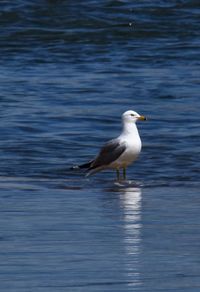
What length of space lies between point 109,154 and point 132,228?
3.20 meters

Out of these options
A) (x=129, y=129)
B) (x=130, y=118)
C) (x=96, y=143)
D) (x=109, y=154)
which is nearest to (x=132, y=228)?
(x=109, y=154)

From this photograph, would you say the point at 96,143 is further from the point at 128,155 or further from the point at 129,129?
the point at 128,155

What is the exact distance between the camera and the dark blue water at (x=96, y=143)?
6648 mm

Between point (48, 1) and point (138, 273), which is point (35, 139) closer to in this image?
point (138, 273)

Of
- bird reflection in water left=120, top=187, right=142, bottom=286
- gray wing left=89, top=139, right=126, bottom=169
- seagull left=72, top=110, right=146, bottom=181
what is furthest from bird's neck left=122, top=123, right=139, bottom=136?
bird reflection in water left=120, top=187, right=142, bottom=286

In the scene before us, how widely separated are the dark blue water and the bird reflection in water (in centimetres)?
1

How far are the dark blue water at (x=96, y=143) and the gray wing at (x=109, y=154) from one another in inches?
6.3

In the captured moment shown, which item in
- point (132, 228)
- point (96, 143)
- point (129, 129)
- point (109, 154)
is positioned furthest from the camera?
point (96, 143)

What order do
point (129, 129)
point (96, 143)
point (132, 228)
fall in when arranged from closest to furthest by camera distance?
point (132, 228) < point (129, 129) < point (96, 143)

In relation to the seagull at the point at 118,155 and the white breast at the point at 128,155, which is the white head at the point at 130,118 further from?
the white breast at the point at 128,155

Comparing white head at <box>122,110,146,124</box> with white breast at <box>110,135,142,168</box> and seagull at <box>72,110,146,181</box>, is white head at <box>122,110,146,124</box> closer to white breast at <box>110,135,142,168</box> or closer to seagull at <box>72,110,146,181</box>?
seagull at <box>72,110,146,181</box>

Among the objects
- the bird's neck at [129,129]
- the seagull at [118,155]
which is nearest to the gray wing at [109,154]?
the seagull at [118,155]

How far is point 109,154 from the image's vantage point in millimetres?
10781

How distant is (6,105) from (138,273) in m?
8.59
